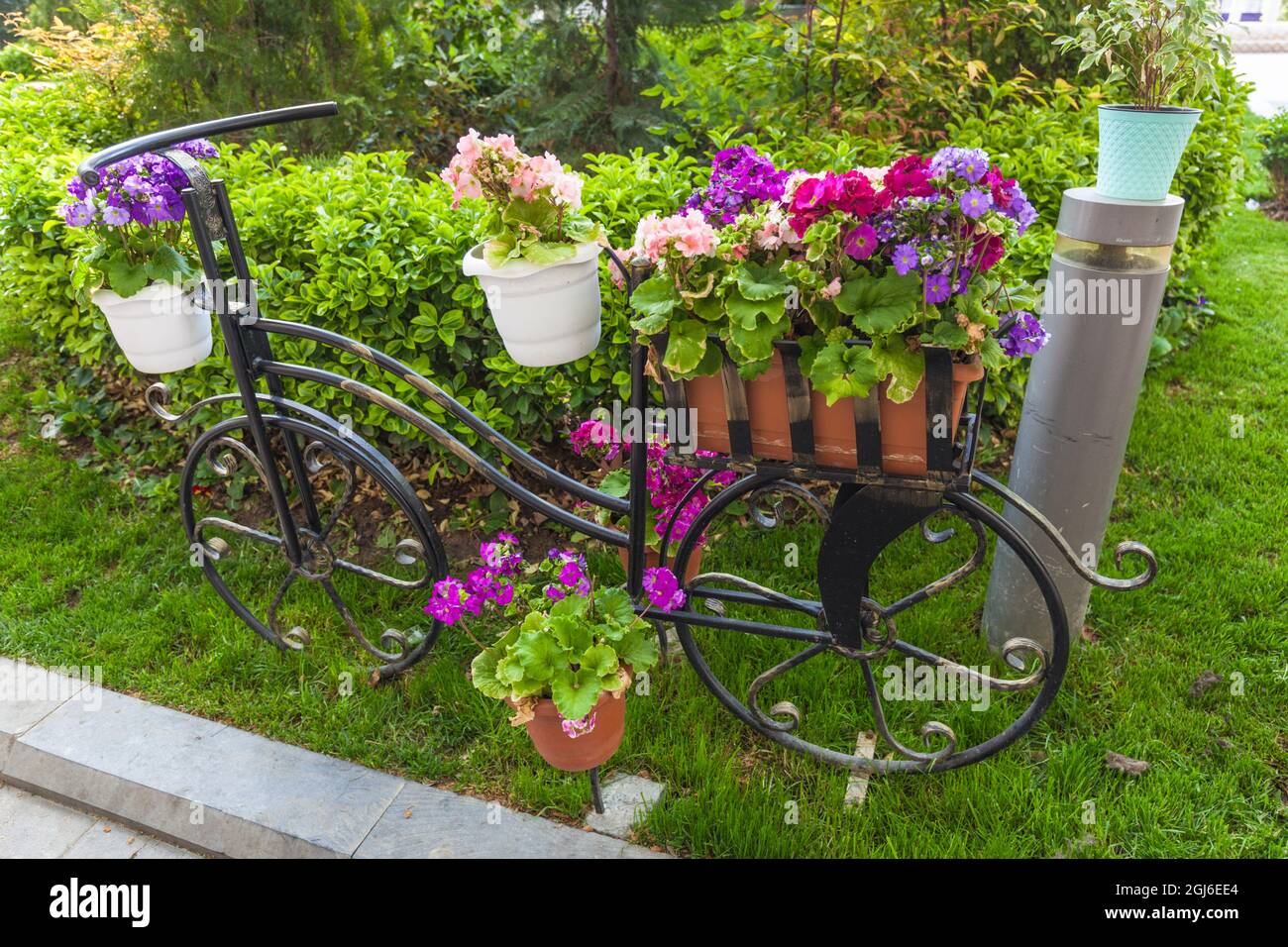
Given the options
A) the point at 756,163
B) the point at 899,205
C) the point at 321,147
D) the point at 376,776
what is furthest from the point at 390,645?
the point at 321,147

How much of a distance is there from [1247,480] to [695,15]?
130 inches

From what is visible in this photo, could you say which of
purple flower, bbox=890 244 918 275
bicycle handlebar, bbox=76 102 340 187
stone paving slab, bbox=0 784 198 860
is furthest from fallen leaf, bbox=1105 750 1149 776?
bicycle handlebar, bbox=76 102 340 187

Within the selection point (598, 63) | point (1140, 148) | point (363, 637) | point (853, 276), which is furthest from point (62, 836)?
point (598, 63)

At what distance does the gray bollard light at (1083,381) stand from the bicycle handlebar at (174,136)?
2032mm

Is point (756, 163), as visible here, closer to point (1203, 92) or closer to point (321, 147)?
point (1203, 92)

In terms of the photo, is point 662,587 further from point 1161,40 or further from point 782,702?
point 1161,40

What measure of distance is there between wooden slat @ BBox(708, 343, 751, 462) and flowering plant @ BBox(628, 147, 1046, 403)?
3cm

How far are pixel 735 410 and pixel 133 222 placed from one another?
1830mm

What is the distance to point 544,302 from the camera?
2236 millimetres

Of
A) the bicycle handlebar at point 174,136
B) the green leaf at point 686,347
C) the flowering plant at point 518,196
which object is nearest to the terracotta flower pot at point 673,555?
the green leaf at point 686,347

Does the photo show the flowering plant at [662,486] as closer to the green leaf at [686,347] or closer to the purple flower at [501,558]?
the purple flower at [501,558]

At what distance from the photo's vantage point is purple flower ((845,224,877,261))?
1.80 metres

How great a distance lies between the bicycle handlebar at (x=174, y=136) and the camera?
2.19 m
